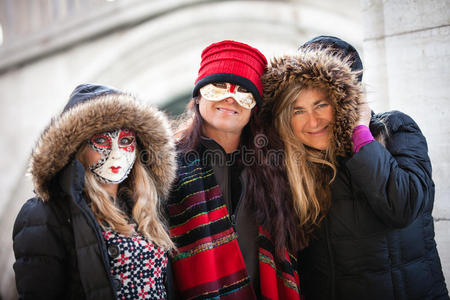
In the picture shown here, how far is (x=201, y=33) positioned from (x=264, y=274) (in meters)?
2.84

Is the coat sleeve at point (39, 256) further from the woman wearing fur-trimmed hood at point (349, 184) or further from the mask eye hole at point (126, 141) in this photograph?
the woman wearing fur-trimmed hood at point (349, 184)

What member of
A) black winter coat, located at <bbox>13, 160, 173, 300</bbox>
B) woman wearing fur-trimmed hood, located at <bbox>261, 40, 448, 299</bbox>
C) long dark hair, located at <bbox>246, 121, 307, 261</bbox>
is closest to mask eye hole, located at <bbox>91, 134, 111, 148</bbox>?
black winter coat, located at <bbox>13, 160, 173, 300</bbox>

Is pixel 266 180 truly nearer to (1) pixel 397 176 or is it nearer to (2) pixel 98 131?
(1) pixel 397 176

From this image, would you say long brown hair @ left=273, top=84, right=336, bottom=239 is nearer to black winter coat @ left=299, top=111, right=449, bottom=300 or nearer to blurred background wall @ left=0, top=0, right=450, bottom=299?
black winter coat @ left=299, top=111, right=449, bottom=300

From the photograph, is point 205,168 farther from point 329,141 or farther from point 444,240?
Answer: point 444,240

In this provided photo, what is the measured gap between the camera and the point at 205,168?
1956mm

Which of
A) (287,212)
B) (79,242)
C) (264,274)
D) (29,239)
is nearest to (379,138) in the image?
(287,212)

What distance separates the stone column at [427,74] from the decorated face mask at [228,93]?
124cm

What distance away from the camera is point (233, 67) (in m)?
1.93

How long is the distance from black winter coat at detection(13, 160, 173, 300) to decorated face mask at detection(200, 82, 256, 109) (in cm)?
86

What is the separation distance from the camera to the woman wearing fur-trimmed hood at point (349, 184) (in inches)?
63.0

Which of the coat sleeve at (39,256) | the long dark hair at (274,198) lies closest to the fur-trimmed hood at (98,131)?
the coat sleeve at (39,256)

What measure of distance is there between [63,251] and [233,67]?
133cm

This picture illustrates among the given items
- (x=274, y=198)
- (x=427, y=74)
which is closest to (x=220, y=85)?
(x=274, y=198)
